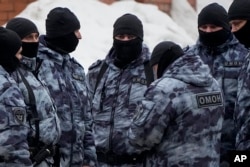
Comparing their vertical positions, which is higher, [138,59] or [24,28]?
[24,28]

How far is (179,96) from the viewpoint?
231 inches

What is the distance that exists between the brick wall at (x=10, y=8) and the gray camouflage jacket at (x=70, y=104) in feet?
18.1

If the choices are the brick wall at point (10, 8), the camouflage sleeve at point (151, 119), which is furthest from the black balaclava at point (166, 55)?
the brick wall at point (10, 8)

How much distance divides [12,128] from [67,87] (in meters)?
1.20

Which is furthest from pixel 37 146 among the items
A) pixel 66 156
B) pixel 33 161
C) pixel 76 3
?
pixel 76 3

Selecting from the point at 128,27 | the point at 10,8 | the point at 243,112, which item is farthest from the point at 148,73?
the point at 10,8

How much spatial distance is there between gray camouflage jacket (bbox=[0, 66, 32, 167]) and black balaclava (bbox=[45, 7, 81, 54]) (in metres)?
1.24

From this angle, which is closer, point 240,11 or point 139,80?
point 240,11

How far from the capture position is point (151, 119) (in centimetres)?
585

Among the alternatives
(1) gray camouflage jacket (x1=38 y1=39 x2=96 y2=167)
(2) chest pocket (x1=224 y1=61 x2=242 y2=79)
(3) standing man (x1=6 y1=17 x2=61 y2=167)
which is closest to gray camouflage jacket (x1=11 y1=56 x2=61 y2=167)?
(3) standing man (x1=6 y1=17 x2=61 y2=167)

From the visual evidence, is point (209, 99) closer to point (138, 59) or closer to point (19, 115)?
point (19, 115)

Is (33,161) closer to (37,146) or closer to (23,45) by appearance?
(37,146)

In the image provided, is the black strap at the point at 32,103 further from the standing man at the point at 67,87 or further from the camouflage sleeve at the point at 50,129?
the standing man at the point at 67,87

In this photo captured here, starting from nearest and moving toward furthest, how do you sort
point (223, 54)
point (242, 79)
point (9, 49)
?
point (9, 49) < point (242, 79) < point (223, 54)
